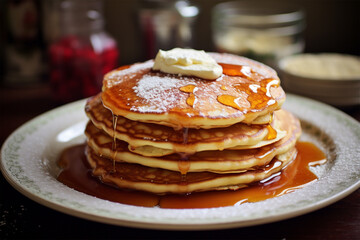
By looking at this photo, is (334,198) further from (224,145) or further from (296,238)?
(224,145)

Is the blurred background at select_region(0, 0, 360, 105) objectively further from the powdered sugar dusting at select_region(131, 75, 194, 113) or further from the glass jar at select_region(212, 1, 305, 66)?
the powdered sugar dusting at select_region(131, 75, 194, 113)

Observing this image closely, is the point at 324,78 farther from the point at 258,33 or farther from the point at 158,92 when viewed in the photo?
the point at 158,92

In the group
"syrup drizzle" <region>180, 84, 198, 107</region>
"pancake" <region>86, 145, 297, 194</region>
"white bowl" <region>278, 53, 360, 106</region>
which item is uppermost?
"syrup drizzle" <region>180, 84, 198, 107</region>

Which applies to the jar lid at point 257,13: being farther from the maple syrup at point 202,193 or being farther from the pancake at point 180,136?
the pancake at point 180,136

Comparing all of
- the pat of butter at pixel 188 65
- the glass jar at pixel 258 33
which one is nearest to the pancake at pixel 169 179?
the pat of butter at pixel 188 65

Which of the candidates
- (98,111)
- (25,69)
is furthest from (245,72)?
(25,69)

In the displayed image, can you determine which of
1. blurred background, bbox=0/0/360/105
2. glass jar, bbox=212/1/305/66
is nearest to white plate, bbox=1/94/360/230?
blurred background, bbox=0/0/360/105
